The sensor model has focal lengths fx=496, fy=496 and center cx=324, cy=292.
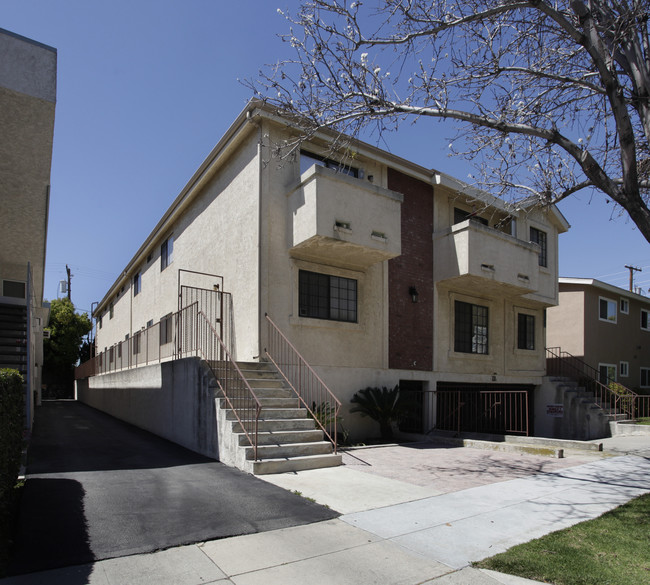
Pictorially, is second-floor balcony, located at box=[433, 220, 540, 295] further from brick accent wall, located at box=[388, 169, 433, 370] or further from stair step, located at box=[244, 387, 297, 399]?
stair step, located at box=[244, 387, 297, 399]

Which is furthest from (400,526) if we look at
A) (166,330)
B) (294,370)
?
(166,330)

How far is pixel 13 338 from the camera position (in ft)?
46.6

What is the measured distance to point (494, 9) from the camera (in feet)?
21.9

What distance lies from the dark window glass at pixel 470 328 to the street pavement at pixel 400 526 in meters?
6.16

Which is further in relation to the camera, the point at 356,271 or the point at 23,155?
the point at 356,271

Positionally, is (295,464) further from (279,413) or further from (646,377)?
(646,377)

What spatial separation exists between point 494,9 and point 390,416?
8762 millimetres

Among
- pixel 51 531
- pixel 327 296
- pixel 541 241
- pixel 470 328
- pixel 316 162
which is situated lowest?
pixel 51 531

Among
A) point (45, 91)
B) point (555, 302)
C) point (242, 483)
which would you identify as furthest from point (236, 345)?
point (555, 302)

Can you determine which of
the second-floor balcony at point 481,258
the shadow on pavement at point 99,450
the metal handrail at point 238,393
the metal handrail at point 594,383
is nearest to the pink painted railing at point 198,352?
the metal handrail at point 238,393

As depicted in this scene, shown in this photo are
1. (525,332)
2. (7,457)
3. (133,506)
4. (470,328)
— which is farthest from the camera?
(525,332)

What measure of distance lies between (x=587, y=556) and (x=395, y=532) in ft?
5.83

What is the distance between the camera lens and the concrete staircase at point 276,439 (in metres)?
7.84

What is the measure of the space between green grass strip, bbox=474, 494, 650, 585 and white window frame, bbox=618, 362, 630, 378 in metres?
22.3
